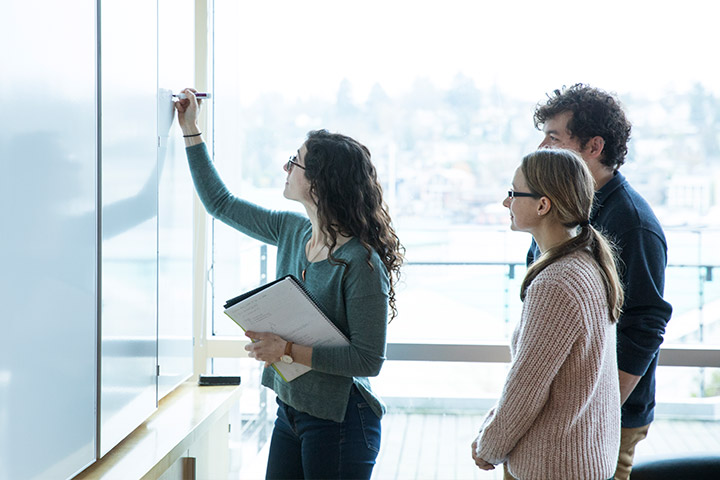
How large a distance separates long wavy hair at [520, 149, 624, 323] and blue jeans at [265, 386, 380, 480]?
1.88ft

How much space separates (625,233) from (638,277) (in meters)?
0.11

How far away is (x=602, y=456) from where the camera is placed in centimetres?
153

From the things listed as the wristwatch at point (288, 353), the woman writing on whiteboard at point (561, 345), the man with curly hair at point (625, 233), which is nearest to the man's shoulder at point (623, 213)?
the man with curly hair at point (625, 233)

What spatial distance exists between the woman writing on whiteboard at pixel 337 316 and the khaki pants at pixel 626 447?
0.62 meters

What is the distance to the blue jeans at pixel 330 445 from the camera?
1830 mm

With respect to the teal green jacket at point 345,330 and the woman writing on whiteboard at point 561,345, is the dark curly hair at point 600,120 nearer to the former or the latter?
the woman writing on whiteboard at point 561,345

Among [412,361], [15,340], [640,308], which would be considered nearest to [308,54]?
[412,361]

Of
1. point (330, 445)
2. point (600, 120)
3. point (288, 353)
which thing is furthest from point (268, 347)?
point (600, 120)

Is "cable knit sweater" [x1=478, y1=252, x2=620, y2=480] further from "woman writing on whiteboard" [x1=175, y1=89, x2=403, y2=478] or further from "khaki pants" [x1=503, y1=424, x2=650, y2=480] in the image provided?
"woman writing on whiteboard" [x1=175, y1=89, x2=403, y2=478]

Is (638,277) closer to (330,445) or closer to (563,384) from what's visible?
(563,384)

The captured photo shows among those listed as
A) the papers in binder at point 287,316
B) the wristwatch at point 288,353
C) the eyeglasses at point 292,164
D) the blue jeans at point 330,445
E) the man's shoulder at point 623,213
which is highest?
the eyeglasses at point 292,164

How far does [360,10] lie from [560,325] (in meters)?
1.56

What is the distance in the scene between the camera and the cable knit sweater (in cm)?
144

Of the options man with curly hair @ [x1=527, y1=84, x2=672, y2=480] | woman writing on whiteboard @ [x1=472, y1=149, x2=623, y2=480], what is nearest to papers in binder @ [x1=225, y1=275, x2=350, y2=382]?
woman writing on whiteboard @ [x1=472, y1=149, x2=623, y2=480]
